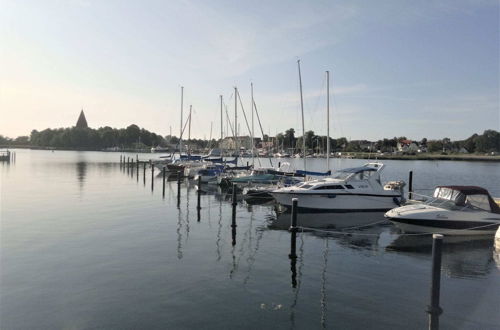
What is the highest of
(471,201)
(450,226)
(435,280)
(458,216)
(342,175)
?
(342,175)

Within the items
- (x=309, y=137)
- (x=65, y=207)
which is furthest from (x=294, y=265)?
(x=309, y=137)

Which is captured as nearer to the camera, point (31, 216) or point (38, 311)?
point (38, 311)

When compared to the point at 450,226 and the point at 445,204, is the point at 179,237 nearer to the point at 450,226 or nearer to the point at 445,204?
the point at 450,226

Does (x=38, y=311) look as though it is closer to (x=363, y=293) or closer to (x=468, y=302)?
(x=363, y=293)

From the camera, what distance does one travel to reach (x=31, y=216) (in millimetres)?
22906

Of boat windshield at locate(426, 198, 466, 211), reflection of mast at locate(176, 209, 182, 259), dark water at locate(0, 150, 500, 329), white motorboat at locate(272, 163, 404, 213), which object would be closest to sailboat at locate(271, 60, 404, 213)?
white motorboat at locate(272, 163, 404, 213)

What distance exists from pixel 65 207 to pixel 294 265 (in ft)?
61.3

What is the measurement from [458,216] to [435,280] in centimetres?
1201

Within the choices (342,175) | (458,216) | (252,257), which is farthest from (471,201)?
(252,257)

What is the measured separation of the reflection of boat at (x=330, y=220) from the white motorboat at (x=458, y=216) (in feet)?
12.2

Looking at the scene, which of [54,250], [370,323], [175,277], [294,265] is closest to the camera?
[370,323]

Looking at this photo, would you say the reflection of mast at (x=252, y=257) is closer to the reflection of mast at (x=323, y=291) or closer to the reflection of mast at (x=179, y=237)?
the reflection of mast at (x=323, y=291)

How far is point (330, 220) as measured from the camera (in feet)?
77.9

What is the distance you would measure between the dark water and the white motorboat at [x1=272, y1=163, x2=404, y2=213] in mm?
3726
